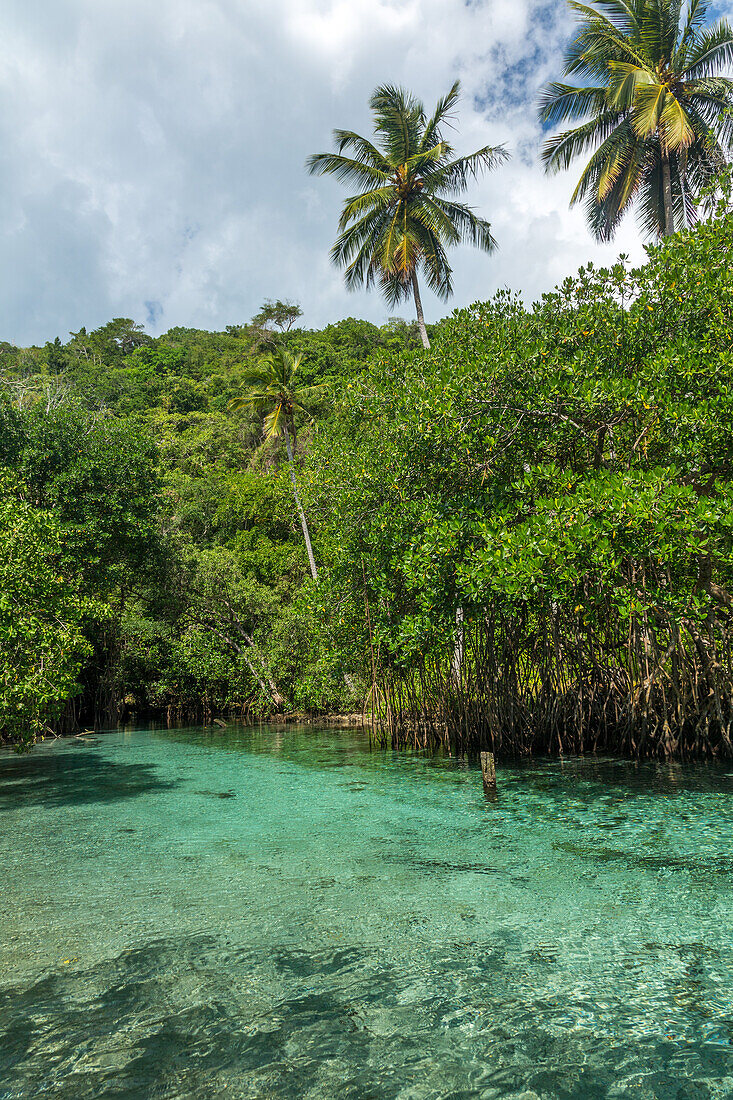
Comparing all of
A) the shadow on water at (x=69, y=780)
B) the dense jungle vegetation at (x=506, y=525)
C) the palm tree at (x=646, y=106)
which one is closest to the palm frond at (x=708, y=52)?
the palm tree at (x=646, y=106)

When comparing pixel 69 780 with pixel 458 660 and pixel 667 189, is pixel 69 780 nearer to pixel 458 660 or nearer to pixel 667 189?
pixel 458 660

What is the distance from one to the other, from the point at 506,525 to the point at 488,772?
9.86ft

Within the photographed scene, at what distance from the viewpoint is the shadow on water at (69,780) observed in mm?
9641

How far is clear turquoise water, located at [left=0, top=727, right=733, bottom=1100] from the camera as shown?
3158mm

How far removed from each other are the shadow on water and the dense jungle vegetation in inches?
47.8

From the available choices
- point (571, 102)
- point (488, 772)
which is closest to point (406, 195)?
point (571, 102)

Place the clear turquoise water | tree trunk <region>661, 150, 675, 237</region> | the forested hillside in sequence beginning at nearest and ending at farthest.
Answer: the clear turquoise water < the forested hillside < tree trunk <region>661, 150, 675, 237</region>

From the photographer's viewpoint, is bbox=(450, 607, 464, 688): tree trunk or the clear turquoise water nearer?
the clear turquoise water

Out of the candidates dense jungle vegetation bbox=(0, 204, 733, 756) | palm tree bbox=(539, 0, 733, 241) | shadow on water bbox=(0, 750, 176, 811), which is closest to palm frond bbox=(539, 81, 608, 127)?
palm tree bbox=(539, 0, 733, 241)

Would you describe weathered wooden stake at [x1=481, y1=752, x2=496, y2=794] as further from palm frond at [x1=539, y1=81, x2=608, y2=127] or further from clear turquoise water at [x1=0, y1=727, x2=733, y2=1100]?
palm frond at [x1=539, y1=81, x2=608, y2=127]

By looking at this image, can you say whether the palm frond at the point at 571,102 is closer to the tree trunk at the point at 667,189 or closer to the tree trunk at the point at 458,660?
the tree trunk at the point at 667,189

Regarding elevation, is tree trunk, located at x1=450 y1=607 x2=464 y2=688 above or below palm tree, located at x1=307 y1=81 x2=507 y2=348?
below

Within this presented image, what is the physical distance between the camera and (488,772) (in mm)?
8102

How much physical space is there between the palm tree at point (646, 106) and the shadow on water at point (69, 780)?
15616mm
